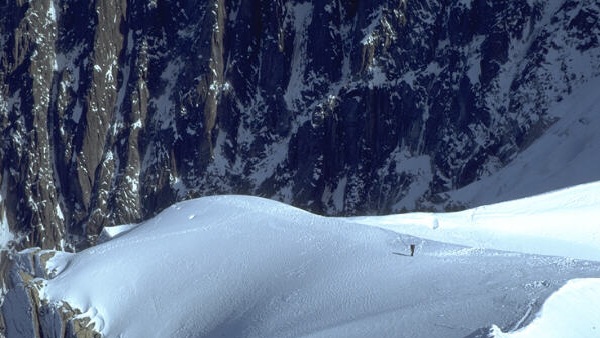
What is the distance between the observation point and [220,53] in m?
102

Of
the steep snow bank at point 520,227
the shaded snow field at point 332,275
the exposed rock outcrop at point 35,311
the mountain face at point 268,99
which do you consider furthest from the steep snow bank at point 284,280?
the mountain face at point 268,99

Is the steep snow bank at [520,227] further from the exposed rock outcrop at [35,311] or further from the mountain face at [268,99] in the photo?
the mountain face at [268,99]

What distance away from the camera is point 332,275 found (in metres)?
33.0

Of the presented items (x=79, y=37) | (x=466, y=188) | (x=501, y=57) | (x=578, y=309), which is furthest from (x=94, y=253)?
(x=79, y=37)

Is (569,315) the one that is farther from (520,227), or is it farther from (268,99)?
(268,99)

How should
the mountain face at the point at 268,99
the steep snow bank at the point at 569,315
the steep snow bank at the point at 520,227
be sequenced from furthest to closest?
1. the mountain face at the point at 268,99
2. the steep snow bank at the point at 520,227
3. the steep snow bank at the point at 569,315

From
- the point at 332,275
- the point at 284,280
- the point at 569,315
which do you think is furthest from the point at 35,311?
the point at 569,315

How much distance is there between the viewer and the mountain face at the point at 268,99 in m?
83.3

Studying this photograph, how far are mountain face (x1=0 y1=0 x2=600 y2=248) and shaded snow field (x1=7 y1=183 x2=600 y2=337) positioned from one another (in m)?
40.5

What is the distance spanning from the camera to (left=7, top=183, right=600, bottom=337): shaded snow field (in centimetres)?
2736

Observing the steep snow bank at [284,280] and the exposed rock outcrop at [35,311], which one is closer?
the steep snow bank at [284,280]

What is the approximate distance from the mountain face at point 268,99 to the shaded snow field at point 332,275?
40503 mm

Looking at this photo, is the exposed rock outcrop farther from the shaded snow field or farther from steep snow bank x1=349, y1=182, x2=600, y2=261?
steep snow bank x1=349, y1=182, x2=600, y2=261

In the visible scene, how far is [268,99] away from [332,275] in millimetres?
68151
